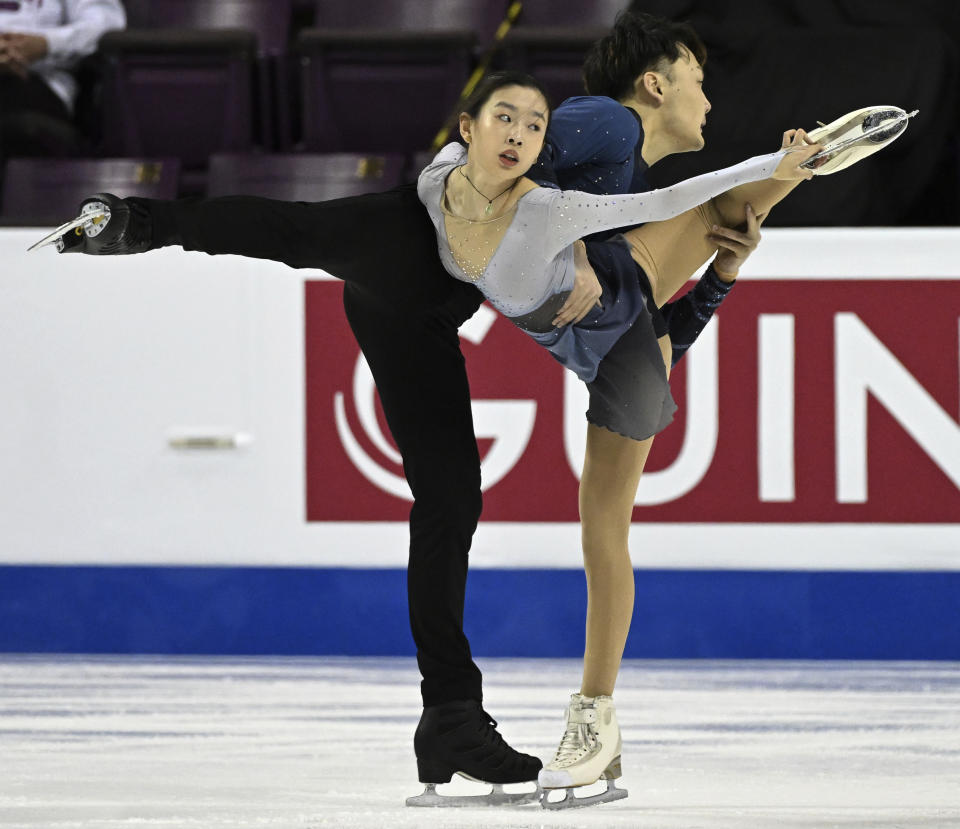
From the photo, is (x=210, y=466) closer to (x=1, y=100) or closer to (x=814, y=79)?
(x=1, y=100)

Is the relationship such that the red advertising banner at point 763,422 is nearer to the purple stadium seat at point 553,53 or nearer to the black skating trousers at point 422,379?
the purple stadium seat at point 553,53

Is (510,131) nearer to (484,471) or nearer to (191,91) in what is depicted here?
(484,471)

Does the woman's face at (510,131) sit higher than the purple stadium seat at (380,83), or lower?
lower

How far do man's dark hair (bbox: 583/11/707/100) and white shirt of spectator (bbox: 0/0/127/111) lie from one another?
2670mm

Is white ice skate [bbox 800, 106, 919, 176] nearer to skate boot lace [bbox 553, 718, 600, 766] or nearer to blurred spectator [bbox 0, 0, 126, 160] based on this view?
skate boot lace [bbox 553, 718, 600, 766]

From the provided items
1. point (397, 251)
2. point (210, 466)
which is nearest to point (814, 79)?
point (210, 466)

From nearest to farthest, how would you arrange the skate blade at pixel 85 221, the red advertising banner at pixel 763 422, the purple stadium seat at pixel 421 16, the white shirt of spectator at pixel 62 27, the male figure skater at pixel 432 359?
the skate blade at pixel 85 221, the male figure skater at pixel 432 359, the red advertising banner at pixel 763 422, the white shirt of spectator at pixel 62 27, the purple stadium seat at pixel 421 16

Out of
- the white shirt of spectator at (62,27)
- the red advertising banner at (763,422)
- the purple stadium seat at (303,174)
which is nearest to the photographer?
the red advertising banner at (763,422)

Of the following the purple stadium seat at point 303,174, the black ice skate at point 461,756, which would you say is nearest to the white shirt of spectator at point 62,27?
the purple stadium seat at point 303,174

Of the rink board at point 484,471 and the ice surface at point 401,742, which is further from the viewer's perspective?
the rink board at point 484,471

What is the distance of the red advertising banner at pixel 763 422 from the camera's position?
3545 millimetres

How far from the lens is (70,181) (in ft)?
13.9

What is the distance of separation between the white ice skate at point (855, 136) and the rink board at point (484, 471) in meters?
1.68

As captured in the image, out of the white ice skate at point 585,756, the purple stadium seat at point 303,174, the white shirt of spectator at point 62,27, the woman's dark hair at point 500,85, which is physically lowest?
the white ice skate at point 585,756
